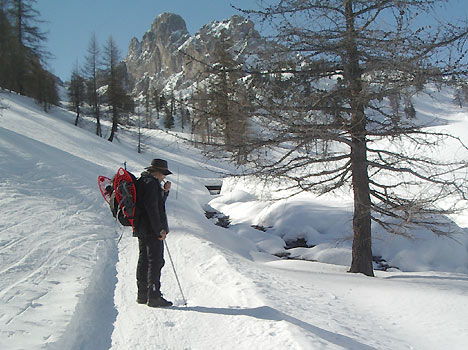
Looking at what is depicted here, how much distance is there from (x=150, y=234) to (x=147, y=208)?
13.3 inches

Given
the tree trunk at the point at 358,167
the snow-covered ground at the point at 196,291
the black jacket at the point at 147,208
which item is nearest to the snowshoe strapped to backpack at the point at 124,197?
→ the black jacket at the point at 147,208

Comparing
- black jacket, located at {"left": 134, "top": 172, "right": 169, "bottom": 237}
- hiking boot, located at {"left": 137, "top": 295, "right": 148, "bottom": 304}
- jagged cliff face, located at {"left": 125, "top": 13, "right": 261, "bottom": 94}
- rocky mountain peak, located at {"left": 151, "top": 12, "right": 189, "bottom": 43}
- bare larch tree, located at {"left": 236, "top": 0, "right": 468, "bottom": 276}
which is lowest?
hiking boot, located at {"left": 137, "top": 295, "right": 148, "bottom": 304}

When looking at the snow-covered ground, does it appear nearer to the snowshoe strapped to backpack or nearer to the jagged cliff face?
the snowshoe strapped to backpack

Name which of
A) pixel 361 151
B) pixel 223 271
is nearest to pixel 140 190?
pixel 223 271

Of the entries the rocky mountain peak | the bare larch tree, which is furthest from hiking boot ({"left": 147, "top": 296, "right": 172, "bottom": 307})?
the rocky mountain peak

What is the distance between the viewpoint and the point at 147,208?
3.87 m

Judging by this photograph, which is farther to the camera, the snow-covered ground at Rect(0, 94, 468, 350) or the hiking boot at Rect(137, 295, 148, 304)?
Answer: the hiking boot at Rect(137, 295, 148, 304)

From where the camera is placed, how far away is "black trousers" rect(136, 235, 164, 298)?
3951 mm

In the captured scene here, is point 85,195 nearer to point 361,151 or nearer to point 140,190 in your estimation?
point 140,190

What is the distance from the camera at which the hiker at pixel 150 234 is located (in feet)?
12.8

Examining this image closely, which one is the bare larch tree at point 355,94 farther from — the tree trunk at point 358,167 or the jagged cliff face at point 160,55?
Result: the jagged cliff face at point 160,55

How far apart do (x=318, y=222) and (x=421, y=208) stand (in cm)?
581

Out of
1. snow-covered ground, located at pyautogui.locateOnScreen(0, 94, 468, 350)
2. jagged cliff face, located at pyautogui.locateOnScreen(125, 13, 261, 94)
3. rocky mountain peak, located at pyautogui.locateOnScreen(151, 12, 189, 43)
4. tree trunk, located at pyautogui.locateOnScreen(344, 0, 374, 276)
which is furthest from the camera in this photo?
rocky mountain peak, located at pyautogui.locateOnScreen(151, 12, 189, 43)

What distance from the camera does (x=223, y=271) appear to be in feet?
16.5
